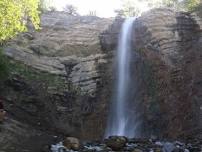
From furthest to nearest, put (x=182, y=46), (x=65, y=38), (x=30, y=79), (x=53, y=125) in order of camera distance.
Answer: (x=65, y=38), (x=182, y=46), (x=30, y=79), (x=53, y=125)

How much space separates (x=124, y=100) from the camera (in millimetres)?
29609

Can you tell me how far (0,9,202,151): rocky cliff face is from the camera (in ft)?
88.2

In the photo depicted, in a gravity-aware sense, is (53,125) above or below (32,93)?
below

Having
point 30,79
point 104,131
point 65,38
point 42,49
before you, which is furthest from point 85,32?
point 104,131

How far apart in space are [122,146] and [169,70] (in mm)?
9436

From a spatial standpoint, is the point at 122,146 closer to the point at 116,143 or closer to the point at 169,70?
the point at 116,143

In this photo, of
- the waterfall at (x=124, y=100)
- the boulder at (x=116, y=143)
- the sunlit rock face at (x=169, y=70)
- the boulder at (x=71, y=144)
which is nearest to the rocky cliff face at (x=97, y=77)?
the sunlit rock face at (x=169, y=70)

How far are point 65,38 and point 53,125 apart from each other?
976 cm

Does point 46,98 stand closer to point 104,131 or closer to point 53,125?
point 53,125

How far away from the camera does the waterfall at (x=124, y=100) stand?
91.6ft

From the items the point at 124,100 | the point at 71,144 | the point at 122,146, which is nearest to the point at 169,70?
the point at 124,100

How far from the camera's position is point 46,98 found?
1103 inches

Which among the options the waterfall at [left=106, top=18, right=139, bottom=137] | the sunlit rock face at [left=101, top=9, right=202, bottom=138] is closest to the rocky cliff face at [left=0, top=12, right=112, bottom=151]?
the waterfall at [left=106, top=18, right=139, bottom=137]

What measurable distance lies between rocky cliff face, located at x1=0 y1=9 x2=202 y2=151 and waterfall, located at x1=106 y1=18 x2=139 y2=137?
0.58 metres
